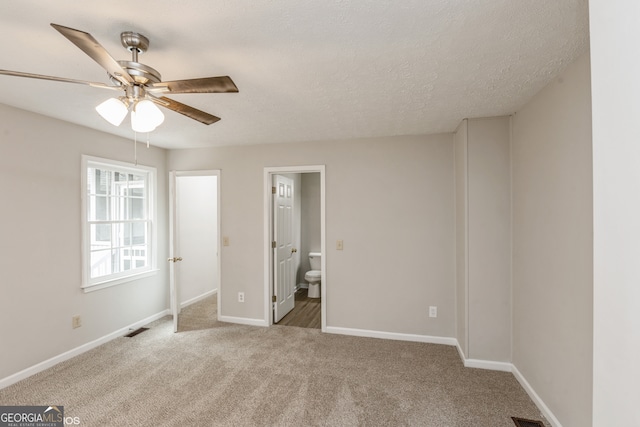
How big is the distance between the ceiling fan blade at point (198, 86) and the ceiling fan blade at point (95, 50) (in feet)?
0.43

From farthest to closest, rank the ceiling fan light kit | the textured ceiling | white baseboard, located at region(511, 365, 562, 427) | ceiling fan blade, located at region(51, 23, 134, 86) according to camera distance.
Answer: white baseboard, located at region(511, 365, 562, 427), the ceiling fan light kit, the textured ceiling, ceiling fan blade, located at region(51, 23, 134, 86)

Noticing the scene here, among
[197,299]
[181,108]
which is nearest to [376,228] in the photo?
[181,108]

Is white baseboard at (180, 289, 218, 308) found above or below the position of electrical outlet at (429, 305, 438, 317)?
below

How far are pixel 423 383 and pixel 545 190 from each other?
186cm

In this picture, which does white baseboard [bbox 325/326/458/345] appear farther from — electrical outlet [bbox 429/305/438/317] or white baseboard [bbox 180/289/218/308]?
white baseboard [bbox 180/289/218/308]

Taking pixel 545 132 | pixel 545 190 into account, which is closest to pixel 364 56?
pixel 545 132

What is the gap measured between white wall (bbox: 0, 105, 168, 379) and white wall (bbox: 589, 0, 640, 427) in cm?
380

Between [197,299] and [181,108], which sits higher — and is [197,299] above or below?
below

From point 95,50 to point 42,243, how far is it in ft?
8.13

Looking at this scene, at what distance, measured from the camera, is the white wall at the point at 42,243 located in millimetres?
2455

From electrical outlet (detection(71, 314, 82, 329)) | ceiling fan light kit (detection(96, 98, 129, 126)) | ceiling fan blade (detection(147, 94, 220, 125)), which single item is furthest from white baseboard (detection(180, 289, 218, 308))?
ceiling fan light kit (detection(96, 98, 129, 126))

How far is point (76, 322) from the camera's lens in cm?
298

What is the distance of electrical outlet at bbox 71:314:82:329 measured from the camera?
296cm

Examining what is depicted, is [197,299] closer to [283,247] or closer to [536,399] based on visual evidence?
[283,247]
